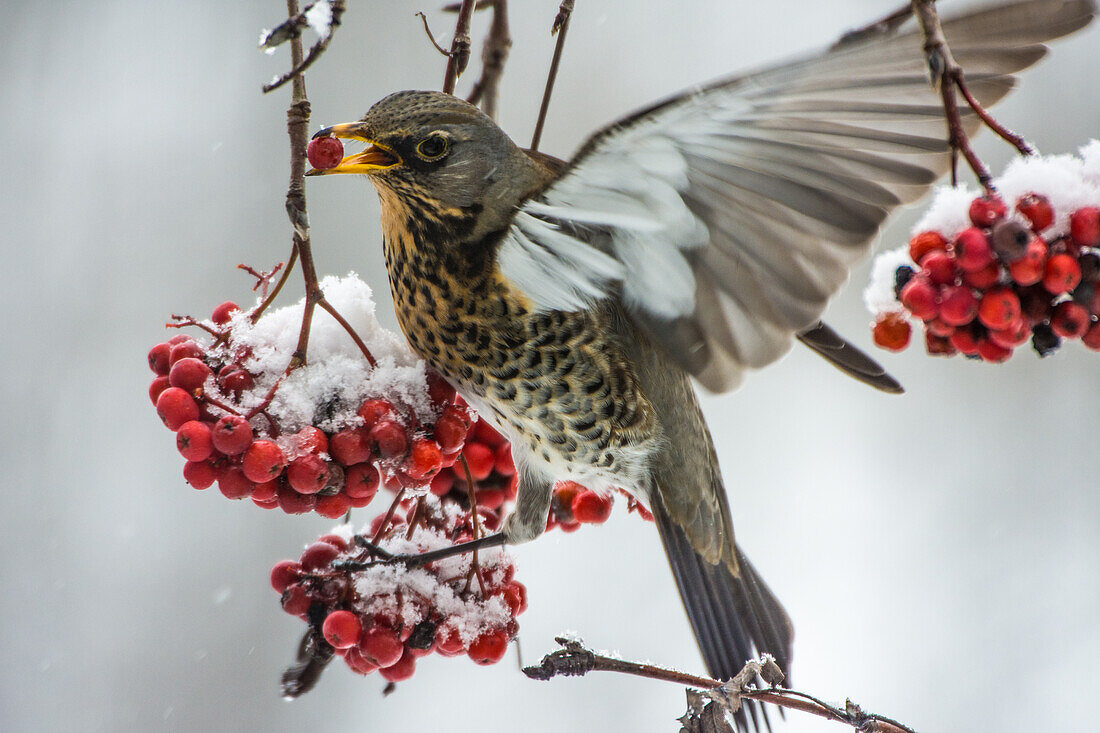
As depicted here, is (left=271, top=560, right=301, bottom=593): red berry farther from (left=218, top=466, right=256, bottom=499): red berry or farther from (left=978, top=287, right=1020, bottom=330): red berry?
(left=978, top=287, right=1020, bottom=330): red berry

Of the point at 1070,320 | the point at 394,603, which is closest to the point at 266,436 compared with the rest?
the point at 394,603

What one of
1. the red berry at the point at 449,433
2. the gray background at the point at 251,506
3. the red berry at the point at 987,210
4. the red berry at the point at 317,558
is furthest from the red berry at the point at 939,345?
the gray background at the point at 251,506

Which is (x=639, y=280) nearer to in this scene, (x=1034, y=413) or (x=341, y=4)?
(x=341, y=4)

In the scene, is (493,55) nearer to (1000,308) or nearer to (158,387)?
(158,387)

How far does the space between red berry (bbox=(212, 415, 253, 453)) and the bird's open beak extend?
29cm

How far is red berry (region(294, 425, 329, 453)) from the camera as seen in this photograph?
40.5 inches

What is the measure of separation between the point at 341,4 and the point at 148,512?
2.76 metres

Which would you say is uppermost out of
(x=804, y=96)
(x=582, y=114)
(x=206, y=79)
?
(x=582, y=114)

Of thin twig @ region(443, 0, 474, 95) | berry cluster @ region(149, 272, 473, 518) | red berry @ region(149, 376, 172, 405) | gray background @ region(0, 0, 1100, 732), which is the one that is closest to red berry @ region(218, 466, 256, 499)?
berry cluster @ region(149, 272, 473, 518)

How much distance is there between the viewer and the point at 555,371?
4.34ft

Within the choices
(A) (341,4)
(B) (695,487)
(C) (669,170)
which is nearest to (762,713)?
(B) (695,487)

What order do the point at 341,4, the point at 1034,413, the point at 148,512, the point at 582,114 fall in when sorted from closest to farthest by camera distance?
the point at 341,4, the point at 148,512, the point at 1034,413, the point at 582,114

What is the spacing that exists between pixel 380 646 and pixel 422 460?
0.77ft

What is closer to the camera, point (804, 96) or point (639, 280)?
point (804, 96)
